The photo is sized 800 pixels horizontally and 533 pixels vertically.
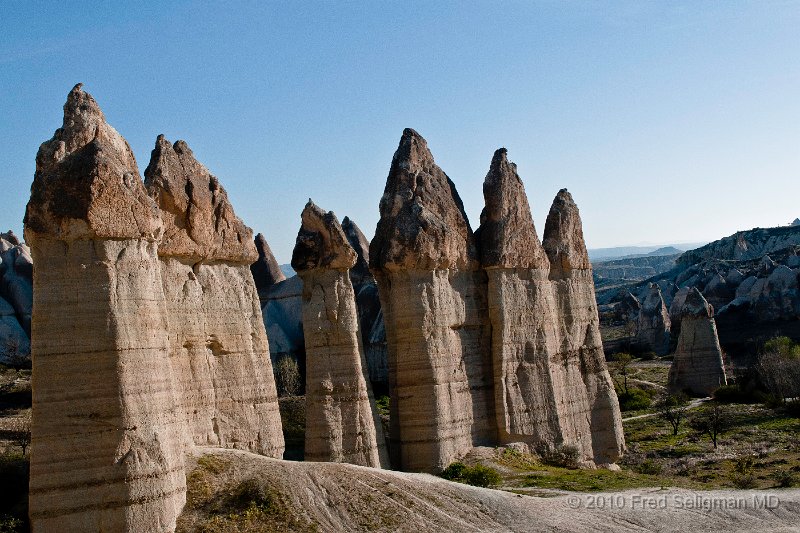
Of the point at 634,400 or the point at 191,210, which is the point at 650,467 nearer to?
the point at 634,400

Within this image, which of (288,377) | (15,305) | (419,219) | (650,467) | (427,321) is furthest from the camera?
(15,305)

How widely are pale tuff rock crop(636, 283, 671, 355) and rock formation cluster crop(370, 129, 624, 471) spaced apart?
39.1 m

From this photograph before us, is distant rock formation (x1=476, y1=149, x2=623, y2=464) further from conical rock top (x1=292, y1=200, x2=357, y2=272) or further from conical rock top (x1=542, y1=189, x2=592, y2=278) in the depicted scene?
conical rock top (x1=292, y1=200, x2=357, y2=272)

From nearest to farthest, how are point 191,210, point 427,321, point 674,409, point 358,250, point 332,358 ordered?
point 191,210
point 332,358
point 427,321
point 674,409
point 358,250

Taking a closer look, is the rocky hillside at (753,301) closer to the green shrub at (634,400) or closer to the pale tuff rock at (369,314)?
the green shrub at (634,400)

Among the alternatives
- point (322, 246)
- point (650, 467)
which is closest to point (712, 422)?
point (650, 467)

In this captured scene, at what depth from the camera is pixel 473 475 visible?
23453 millimetres

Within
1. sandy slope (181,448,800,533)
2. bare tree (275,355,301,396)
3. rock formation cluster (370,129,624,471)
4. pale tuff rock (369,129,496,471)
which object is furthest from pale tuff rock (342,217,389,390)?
sandy slope (181,448,800,533)

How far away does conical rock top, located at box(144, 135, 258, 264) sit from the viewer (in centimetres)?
2022

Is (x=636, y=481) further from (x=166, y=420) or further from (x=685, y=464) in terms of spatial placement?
(x=166, y=420)

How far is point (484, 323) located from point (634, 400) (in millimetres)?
22603

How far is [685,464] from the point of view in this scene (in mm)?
31734

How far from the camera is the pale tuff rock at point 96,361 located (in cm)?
1527

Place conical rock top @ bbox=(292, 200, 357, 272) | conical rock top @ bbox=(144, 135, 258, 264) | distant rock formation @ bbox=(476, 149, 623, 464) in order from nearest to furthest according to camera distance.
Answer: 1. conical rock top @ bbox=(144, 135, 258, 264)
2. conical rock top @ bbox=(292, 200, 357, 272)
3. distant rock formation @ bbox=(476, 149, 623, 464)
